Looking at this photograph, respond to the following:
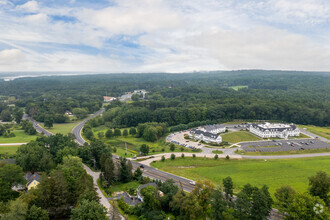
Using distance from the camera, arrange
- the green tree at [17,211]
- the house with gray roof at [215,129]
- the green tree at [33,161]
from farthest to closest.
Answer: the house with gray roof at [215,129]
the green tree at [33,161]
the green tree at [17,211]

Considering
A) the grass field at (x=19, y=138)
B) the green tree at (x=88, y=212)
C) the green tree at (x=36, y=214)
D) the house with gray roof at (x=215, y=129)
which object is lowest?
the grass field at (x=19, y=138)

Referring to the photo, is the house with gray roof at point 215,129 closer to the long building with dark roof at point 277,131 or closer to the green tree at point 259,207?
the long building with dark roof at point 277,131

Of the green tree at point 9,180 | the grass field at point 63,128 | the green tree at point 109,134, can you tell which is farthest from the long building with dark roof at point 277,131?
the grass field at point 63,128

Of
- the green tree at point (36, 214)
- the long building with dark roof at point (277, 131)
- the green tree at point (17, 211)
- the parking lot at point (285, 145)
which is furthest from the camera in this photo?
the long building with dark roof at point (277, 131)

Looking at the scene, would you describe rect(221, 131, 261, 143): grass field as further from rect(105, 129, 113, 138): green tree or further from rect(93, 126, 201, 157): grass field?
rect(105, 129, 113, 138): green tree

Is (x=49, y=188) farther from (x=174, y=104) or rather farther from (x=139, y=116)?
(x=174, y=104)

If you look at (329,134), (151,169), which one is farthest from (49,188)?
(329,134)

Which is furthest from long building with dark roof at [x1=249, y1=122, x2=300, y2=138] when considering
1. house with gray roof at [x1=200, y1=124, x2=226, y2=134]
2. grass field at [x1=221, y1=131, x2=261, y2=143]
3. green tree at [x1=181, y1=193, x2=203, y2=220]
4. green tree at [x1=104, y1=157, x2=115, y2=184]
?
green tree at [x1=104, y1=157, x2=115, y2=184]

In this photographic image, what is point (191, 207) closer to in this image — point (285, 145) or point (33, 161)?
point (33, 161)

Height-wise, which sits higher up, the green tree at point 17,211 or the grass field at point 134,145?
the green tree at point 17,211
